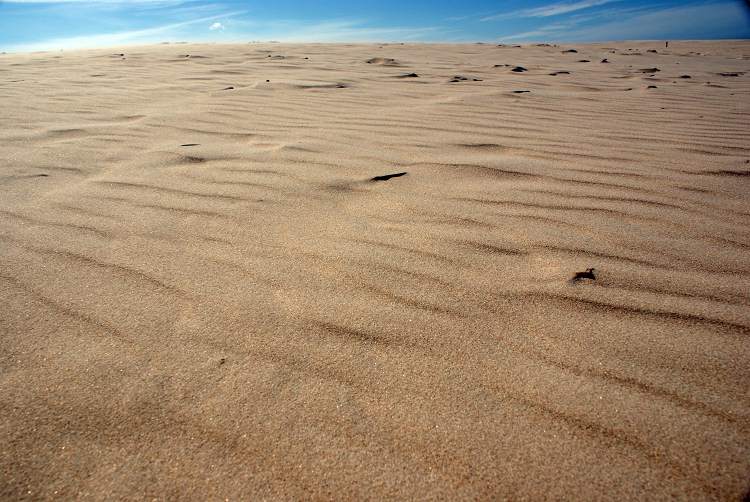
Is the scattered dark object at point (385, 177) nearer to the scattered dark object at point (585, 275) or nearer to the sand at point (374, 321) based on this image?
the sand at point (374, 321)

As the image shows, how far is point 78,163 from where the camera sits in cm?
237

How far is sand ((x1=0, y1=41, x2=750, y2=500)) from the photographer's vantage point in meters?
0.82

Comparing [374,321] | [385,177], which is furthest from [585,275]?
[385,177]

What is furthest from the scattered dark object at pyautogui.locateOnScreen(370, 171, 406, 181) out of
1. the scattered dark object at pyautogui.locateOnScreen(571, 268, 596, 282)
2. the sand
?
the scattered dark object at pyautogui.locateOnScreen(571, 268, 596, 282)

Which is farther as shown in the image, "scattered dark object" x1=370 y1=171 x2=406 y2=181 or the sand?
"scattered dark object" x1=370 y1=171 x2=406 y2=181

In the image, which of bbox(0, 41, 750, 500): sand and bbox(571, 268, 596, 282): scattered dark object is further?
bbox(571, 268, 596, 282): scattered dark object

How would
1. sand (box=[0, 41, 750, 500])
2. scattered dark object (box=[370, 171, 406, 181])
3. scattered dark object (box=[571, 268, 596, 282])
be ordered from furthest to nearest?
1. scattered dark object (box=[370, 171, 406, 181])
2. scattered dark object (box=[571, 268, 596, 282])
3. sand (box=[0, 41, 750, 500])

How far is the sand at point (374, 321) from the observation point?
0.82m

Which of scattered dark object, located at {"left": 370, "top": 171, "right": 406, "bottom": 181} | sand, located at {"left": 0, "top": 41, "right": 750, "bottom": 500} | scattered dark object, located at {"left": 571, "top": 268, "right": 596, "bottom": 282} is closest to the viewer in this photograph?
sand, located at {"left": 0, "top": 41, "right": 750, "bottom": 500}

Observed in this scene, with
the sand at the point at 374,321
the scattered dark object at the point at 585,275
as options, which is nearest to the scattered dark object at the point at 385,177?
the sand at the point at 374,321

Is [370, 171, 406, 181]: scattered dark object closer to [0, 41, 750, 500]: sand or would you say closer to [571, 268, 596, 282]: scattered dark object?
[0, 41, 750, 500]: sand

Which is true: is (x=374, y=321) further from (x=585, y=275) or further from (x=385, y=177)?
(x=385, y=177)

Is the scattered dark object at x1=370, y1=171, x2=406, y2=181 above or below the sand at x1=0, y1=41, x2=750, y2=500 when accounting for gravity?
above

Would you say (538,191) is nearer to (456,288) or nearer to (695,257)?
(695,257)
